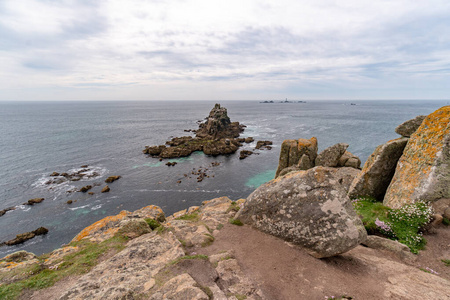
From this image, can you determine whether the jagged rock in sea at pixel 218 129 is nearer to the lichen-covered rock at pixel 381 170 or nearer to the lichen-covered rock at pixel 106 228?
the lichen-covered rock at pixel 106 228

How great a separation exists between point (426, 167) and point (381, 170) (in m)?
3.27

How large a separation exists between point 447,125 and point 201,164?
52082 mm

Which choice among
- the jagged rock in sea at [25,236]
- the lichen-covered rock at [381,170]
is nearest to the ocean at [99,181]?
the jagged rock in sea at [25,236]

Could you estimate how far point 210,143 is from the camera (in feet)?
249

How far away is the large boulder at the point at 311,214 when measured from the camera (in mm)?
9971

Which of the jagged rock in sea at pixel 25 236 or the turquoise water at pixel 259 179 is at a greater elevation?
the turquoise water at pixel 259 179

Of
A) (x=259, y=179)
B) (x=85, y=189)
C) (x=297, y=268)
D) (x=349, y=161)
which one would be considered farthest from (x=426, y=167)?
(x=85, y=189)

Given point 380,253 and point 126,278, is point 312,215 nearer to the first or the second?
point 380,253

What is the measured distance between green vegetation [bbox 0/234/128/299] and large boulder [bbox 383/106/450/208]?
18.4 metres

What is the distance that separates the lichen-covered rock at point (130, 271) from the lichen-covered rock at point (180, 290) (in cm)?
81

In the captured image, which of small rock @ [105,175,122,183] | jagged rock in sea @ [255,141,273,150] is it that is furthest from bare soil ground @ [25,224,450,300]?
jagged rock in sea @ [255,141,273,150]

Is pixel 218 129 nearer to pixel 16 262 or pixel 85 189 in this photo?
pixel 85 189

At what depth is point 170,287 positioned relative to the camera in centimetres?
741

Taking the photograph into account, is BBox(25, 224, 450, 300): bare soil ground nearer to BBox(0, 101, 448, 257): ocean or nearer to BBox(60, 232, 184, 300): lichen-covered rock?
BBox(60, 232, 184, 300): lichen-covered rock
